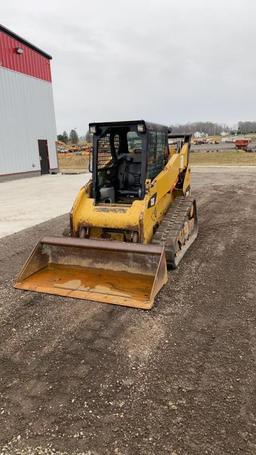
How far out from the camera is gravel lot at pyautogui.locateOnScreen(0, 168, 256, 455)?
2.78 metres

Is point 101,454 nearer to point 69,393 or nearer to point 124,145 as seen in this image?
point 69,393

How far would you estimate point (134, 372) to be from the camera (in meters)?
3.52

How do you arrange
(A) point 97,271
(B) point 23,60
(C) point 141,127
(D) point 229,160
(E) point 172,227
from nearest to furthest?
1. (A) point 97,271
2. (C) point 141,127
3. (E) point 172,227
4. (B) point 23,60
5. (D) point 229,160

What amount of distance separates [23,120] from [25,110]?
28.5 inches

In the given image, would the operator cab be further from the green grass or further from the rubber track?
the green grass

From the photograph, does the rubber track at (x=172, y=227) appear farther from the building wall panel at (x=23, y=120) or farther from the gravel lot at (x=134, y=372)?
the building wall panel at (x=23, y=120)

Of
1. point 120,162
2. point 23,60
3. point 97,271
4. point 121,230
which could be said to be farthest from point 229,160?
point 97,271

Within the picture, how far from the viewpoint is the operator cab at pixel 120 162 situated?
6.38 meters

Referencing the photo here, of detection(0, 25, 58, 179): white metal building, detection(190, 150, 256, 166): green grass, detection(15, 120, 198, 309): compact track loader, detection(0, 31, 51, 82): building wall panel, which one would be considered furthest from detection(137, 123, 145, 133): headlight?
detection(190, 150, 256, 166): green grass

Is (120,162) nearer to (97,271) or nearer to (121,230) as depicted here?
(121,230)

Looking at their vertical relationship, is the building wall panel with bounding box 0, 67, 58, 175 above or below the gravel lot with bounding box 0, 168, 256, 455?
above

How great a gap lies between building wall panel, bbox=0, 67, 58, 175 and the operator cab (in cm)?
1497

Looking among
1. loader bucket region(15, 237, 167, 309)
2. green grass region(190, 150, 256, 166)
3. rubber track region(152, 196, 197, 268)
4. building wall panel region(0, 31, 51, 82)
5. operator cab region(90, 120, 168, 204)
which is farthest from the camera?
green grass region(190, 150, 256, 166)

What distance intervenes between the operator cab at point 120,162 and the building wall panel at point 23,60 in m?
16.4
